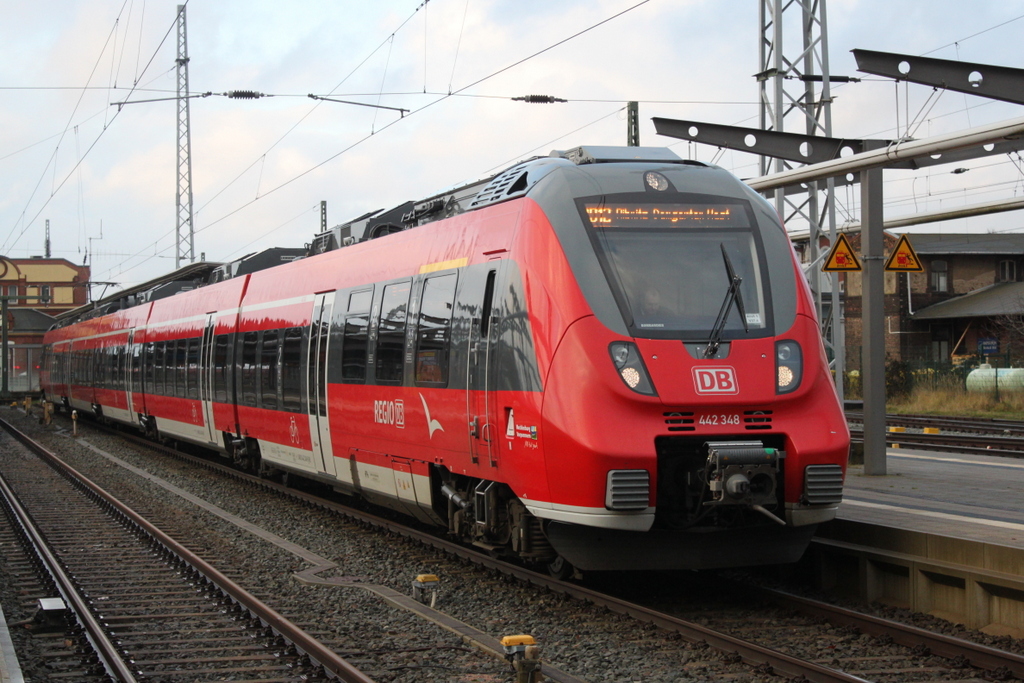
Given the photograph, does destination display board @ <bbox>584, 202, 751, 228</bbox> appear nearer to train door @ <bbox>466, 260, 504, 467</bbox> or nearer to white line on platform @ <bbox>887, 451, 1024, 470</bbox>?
train door @ <bbox>466, 260, 504, 467</bbox>

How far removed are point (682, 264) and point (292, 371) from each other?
7286 millimetres

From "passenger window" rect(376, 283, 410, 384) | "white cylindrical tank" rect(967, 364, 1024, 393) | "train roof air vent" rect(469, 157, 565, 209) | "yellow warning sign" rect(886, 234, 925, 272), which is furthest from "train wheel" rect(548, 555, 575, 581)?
"white cylindrical tank" rect(967, 364, 1024, 393)

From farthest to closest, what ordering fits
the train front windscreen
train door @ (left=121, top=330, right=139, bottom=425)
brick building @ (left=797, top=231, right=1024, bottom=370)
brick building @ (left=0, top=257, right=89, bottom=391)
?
brick building @ (left=0, top=257, right=89, bottom=391) → brick building @ (left=797, top=231, right=1024, bottom=370) → train door @ (left=121, top=330, right=139, bottom=425) → the train front windscreen

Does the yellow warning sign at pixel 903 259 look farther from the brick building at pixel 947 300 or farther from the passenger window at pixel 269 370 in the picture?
the brick building at pixel 947 300

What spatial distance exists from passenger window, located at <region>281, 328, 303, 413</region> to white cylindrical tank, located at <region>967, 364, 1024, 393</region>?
75.2ft

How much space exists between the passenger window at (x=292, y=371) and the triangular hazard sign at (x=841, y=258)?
258 inches

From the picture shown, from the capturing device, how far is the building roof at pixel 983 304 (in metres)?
42.5

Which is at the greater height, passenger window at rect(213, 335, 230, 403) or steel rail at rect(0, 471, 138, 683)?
passenger window at rect(213, 335, 230, 403)

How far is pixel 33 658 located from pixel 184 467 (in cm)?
1399

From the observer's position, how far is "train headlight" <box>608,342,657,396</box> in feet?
24.5

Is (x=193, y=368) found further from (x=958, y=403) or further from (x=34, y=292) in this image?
(x=34, y=292)

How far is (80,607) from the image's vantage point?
8.55 meters

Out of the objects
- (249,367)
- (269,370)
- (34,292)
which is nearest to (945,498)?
(269,370)

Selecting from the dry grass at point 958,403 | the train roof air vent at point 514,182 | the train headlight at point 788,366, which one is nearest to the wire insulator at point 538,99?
the train roof air vent at point 514,182
